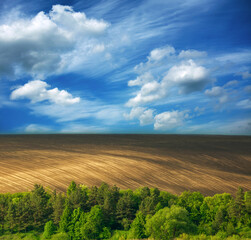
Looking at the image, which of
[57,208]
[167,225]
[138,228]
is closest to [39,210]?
[57,208]

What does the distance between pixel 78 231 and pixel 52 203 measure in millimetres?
7425

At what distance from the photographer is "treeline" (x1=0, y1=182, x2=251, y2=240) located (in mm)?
35688

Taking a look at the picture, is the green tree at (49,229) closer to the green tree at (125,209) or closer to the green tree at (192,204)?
the green tree at (125,209)

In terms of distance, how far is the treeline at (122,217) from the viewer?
117 feet

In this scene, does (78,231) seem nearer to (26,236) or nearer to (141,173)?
(26,236)

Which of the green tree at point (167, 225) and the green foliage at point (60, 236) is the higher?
the green tree at point (167, 225)

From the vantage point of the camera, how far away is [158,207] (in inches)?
1533

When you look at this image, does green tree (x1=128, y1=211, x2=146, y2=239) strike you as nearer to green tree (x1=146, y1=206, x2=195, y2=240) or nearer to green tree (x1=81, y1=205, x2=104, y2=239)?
green tree (x1=146, y1=206, x2=195, y2=240)

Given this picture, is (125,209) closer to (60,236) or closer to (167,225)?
(167,225)

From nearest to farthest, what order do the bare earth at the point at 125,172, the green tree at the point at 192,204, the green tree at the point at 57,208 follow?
1. the green tree at the point at 57,208
2. the green tree at the point at 192,204
3. the bare earth at the point at 125,172

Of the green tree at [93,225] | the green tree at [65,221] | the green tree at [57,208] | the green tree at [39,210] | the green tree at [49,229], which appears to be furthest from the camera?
the green tree at [39,210]

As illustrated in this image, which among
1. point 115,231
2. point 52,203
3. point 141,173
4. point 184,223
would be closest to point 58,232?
point 52,203

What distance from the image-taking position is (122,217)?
39844 millimetres

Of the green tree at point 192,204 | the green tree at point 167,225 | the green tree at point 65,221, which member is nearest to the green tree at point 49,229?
the green tree at point 65,221
